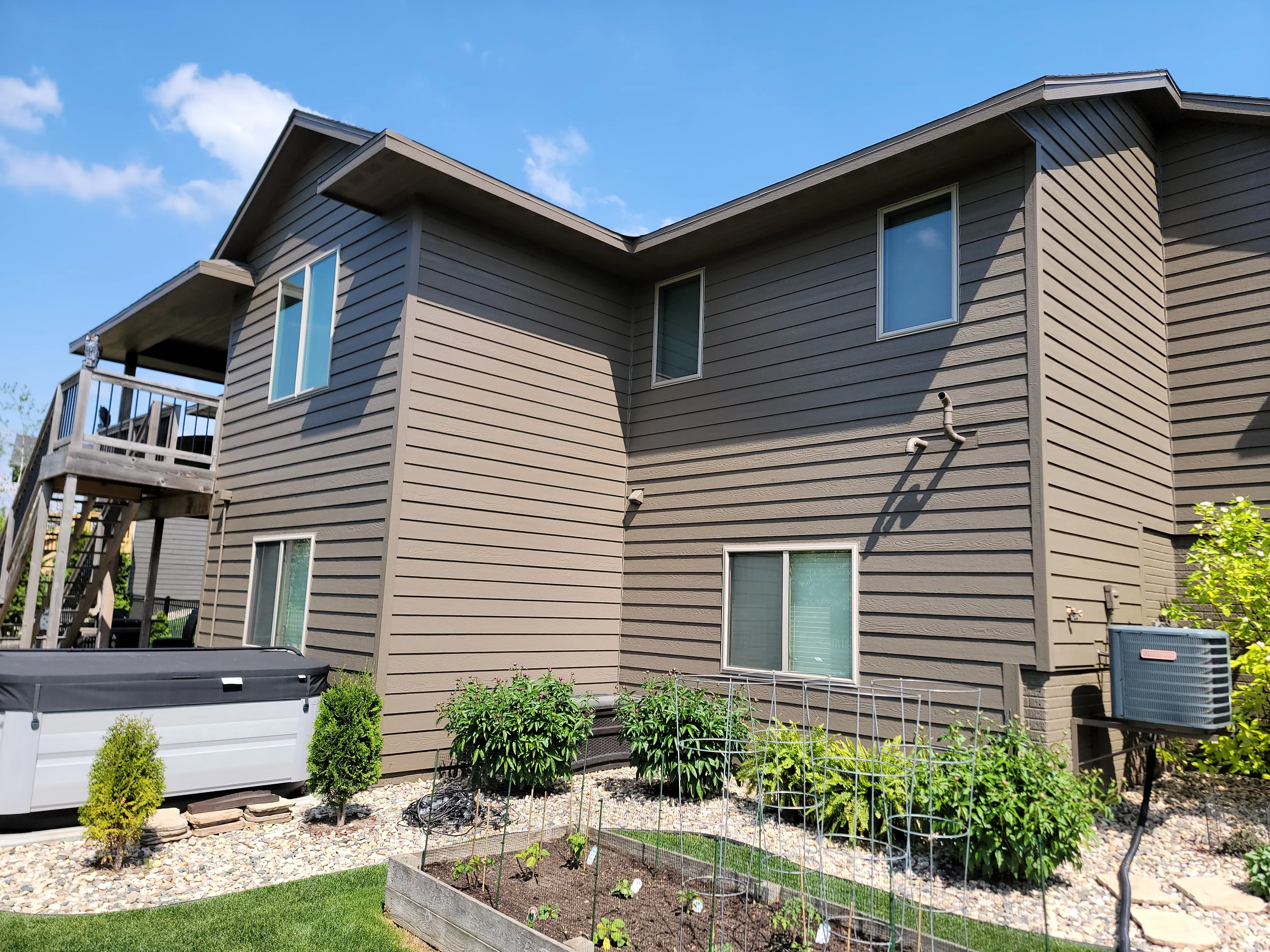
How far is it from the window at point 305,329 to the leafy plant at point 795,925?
23.4 feet

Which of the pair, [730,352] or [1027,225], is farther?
[730,352]

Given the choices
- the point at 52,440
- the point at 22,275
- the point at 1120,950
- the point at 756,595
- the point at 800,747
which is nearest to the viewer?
the point at 1120,950

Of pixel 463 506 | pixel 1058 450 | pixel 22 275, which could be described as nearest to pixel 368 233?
pixel 463 506

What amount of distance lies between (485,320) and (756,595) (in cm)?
380

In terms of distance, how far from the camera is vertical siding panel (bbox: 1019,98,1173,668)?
6.07 metres

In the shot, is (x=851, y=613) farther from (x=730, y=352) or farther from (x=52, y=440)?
(x=52, y=440)

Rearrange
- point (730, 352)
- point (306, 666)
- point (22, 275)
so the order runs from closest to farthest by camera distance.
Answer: point (306, 666), point (730, 352), point (22, 275)

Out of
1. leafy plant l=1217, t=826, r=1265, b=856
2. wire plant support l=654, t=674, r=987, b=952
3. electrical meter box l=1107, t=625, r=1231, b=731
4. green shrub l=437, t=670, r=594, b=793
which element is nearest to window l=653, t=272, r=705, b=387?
wire plant support l=654, t=674, r=987, b=952

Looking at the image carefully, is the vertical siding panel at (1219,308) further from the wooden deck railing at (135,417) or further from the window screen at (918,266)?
the wooden deck railing at (135,417)

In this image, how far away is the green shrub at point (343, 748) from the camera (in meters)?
5.70

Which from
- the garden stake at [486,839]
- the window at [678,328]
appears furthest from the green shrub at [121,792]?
the window at [678,328]

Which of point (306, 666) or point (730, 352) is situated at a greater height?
point (730, 352)

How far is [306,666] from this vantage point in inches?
264

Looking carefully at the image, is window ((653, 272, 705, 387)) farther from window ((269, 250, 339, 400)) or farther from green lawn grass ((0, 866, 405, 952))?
green lawn grass ((0, 866, 405, 952))
